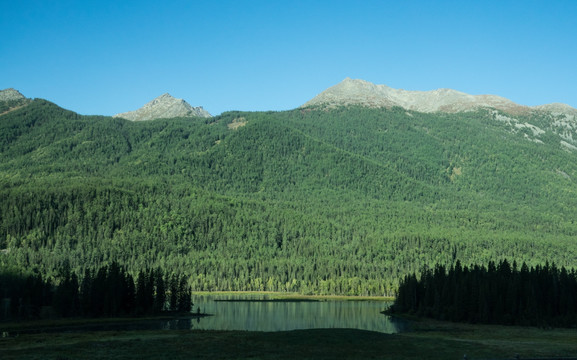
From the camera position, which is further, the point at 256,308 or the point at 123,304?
the point at 256,308

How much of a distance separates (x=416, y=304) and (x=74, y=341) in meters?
106

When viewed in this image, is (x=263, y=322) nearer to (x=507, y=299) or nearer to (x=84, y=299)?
(x=84, y=299)

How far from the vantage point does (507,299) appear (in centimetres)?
13850

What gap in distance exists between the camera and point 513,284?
5468 inches

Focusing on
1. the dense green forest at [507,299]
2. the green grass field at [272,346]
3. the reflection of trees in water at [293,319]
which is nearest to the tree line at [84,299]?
the reflection of trees in water at [293,319]

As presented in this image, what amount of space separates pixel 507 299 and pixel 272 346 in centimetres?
7773

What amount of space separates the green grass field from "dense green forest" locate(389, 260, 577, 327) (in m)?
29.1

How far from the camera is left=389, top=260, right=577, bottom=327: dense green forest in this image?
A: 134875 mm

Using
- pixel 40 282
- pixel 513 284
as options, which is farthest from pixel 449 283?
pixel 40 282

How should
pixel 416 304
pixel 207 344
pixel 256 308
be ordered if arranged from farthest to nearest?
pixel 256 308, pixel 416 304, pixel 207 344

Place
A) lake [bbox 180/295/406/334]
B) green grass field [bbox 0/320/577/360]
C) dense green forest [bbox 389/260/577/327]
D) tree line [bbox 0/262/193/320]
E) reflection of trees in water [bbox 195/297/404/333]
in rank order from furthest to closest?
tree line [bbox 0/262/193/320]
dense green forest [bbox 389/260/577/327]
reflection of trees in water [bbox 195/297/404/333]
lake [bbox 180/295/406/334]
green grass field [bbox 0/320/577/360]

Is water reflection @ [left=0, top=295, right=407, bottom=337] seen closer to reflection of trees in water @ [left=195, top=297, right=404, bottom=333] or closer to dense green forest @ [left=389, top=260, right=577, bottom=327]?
reflection of trees in water @ [left=195, top=297, right=404, bottom=333]

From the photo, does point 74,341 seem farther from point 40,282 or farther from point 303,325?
point 40,282

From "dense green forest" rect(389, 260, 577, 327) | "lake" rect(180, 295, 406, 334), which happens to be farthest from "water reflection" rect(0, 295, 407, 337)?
"dense green forest" rect(389, 260, 577, 327)
